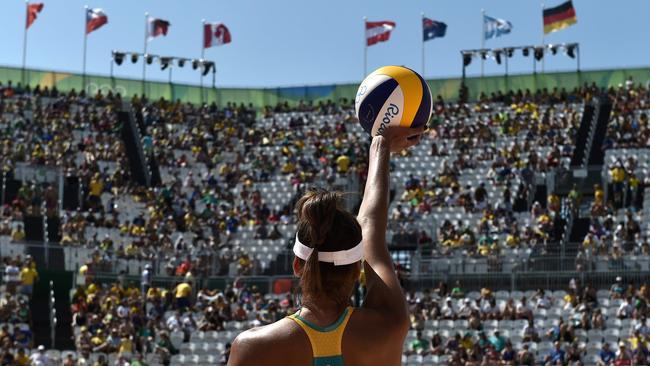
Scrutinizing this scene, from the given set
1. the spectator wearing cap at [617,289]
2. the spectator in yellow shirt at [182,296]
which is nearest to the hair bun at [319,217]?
the spectator wearing cap at [617,289]

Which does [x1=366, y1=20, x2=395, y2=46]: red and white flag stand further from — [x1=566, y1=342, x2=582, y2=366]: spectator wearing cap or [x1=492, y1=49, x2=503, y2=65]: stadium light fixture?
[x1=566, y1=342, x2=582, y2=366]: spectator wearing cap

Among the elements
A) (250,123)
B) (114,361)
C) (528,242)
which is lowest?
(114,361)

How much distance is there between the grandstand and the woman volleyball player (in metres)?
21.1

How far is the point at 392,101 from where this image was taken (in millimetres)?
4766

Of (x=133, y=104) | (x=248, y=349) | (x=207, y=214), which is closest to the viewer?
(x=248, y=349)

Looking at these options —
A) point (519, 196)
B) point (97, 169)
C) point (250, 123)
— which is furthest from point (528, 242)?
point (250, 123)

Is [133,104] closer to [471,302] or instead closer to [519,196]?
[519,196]

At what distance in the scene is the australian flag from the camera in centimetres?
5309

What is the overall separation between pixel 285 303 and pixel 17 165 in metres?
12.6

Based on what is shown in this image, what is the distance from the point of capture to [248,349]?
11.2 ft

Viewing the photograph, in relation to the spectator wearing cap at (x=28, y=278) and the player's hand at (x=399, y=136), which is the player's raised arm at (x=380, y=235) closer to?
the player's hand at (x=399, y=136)

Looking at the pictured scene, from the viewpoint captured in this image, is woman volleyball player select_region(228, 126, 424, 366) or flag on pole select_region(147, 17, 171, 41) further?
flag on pole select_region(147, 17, 171, 41)

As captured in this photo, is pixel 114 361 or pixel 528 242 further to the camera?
pixel 528 242

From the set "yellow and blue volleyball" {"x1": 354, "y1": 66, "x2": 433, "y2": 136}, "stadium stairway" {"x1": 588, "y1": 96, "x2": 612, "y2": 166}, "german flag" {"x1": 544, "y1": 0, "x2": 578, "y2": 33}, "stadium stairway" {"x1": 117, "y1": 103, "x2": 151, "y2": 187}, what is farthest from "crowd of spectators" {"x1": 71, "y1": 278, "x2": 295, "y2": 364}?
"german flag" {"x1": 544, "y1": 0, "x2": 578, "y2": 33}
